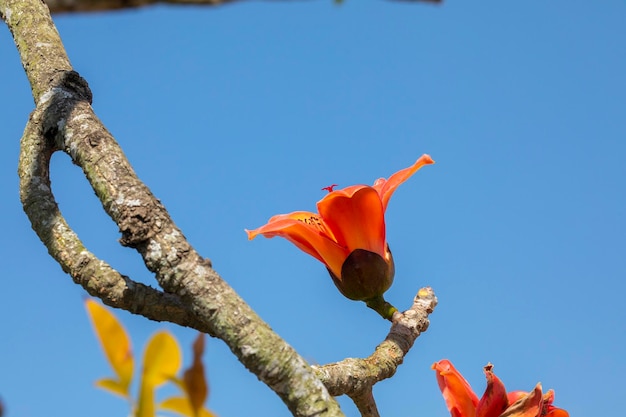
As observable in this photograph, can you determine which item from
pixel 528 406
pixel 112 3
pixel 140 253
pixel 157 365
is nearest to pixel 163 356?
pixel 157 365

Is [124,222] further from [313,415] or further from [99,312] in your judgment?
[99,312]

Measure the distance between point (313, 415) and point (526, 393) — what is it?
0.74 m

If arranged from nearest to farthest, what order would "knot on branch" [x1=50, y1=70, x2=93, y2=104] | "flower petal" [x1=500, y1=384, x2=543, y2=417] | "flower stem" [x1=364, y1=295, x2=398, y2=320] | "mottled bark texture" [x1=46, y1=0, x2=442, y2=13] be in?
"mottled bark texture" [x1=46, y1=0, x2=442, y2=13]
"flower petal" [x1=500, y1=384, x2=543, y2=417]
"knot on branch" [x1=50, y1=70, x2=93, y2=104]
"flower stem" [x1=364, y1=295, x2=398, y2=320]

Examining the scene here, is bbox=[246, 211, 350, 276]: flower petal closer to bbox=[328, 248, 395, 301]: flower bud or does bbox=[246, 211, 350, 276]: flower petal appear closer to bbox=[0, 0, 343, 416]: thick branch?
bbox=[328, 248, 395, 301]: flower bud

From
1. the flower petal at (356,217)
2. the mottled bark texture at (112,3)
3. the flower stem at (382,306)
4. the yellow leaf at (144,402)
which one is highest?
the flower petal at (356,217)

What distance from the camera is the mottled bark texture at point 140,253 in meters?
0.93

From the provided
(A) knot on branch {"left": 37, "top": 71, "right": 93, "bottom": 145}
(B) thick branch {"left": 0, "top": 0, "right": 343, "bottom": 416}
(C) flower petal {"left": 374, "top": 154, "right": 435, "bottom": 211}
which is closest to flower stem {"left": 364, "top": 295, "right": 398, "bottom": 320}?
(C) flower petal {"left": 374, "top": 154, "right": 435, "bottom": 211}

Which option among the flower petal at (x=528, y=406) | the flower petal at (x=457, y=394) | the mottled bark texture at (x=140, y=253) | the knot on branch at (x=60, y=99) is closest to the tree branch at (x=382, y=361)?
the mottled bark texture at (x=140, y=253)

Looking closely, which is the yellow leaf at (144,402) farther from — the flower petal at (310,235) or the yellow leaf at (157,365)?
the flower petal at (310,235)

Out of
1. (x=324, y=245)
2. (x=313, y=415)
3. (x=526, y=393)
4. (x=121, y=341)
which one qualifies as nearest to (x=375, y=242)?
(x=324, y=245)

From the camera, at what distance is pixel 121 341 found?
0.46 m

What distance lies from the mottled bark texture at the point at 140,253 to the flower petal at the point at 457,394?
0.37 feet

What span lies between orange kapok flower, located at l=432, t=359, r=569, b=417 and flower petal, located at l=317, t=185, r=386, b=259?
314 mm

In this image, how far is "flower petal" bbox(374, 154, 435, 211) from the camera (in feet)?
5.32
